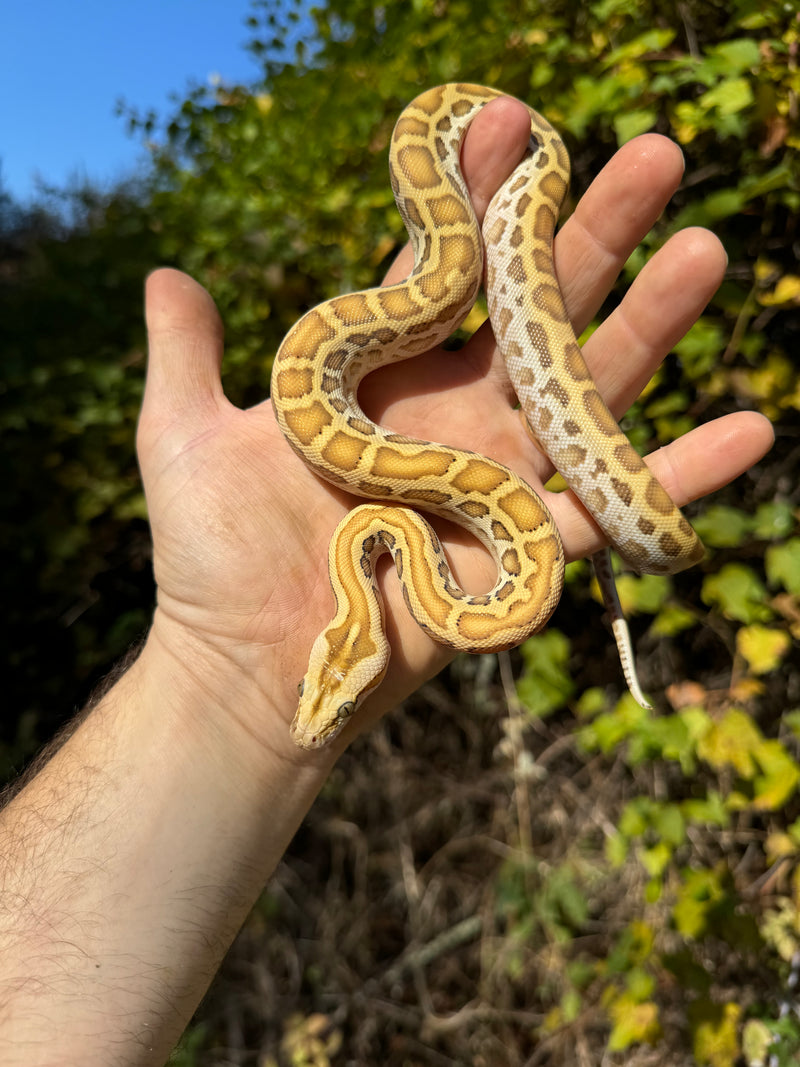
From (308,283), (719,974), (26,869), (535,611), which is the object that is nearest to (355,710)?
(535,611)

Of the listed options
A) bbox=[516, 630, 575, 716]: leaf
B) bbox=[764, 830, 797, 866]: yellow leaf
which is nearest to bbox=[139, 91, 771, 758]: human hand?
bbox=[516, 630, 575, 716]: leaf

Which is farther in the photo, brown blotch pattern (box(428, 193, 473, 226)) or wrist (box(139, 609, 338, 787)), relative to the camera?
brown blotch pattern (box(428, 193, 473, 226))

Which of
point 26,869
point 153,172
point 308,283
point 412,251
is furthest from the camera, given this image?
point 153,172

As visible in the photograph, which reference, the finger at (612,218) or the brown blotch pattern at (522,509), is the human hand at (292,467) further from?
the brown blotch pattern at (522,509)

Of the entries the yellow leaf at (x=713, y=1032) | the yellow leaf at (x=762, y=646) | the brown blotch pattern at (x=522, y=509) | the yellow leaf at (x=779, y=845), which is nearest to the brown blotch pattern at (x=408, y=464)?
the brown blotch pattern at (x=522, y=509)

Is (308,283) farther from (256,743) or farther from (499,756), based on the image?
(499,756)

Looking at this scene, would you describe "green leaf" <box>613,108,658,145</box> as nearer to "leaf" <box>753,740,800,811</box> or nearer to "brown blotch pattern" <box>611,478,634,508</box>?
"brown blotch pattern" <box>611,478,634,508</box>
